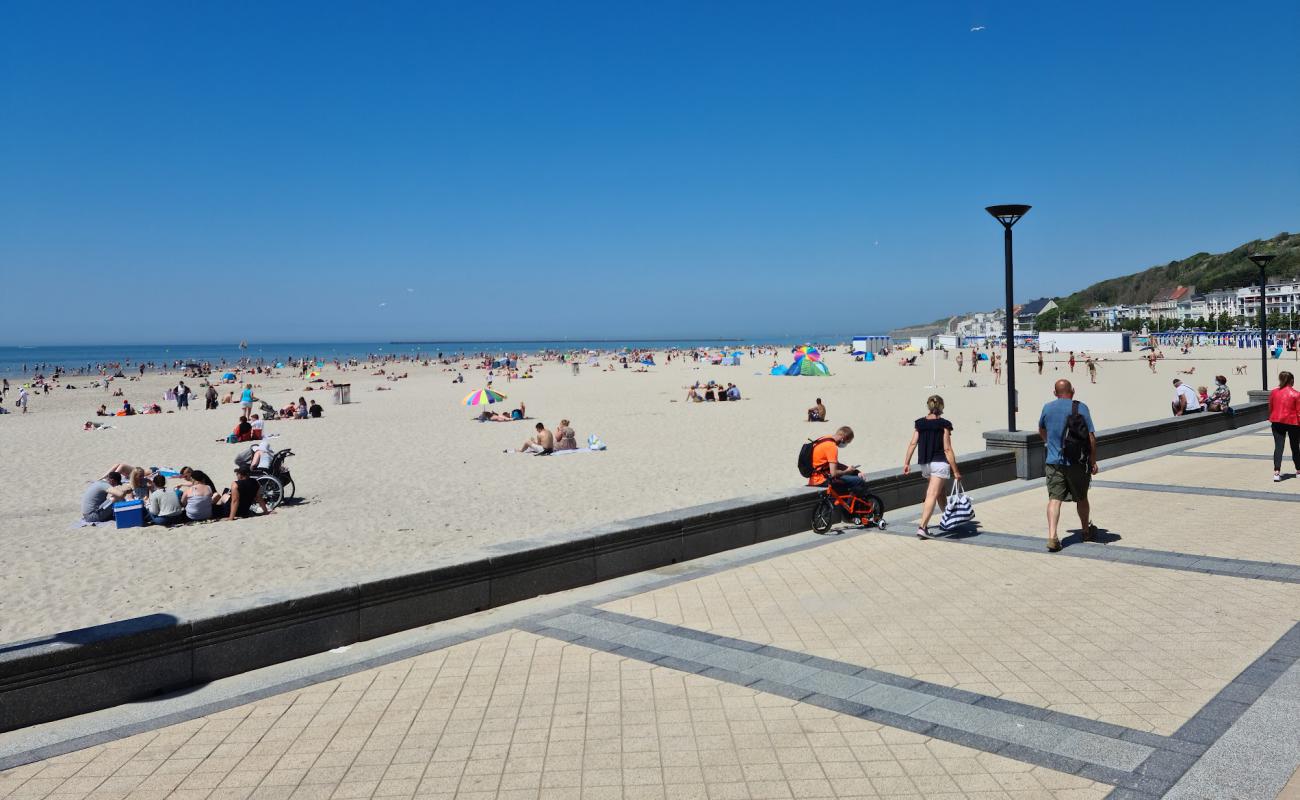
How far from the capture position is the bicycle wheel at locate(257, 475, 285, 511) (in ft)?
39.2

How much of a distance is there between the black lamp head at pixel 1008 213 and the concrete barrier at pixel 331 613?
526cm

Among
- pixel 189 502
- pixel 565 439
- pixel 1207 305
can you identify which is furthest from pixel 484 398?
pixel 1207 305

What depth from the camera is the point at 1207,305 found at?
6009 inches

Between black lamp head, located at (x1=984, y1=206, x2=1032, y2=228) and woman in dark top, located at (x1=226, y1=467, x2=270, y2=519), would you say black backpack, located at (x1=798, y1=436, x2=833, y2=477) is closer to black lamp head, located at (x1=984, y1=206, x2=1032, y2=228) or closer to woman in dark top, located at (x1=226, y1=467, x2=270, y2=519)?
black lamp head, located at (x1=984, y1=206, x2=1032, y2=228)

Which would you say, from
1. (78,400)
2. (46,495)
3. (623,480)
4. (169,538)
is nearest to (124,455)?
(46,495)

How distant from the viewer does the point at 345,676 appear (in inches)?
189

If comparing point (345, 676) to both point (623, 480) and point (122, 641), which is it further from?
point (623, 480)

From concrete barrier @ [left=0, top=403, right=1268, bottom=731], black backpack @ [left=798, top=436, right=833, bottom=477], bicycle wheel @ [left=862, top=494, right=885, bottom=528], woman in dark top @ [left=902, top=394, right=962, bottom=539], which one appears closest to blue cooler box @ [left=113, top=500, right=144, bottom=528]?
concrete barrier @ [left=0, top=403, right=1268, bottom=731]

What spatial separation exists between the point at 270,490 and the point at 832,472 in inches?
302

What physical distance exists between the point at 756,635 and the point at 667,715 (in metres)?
1.27

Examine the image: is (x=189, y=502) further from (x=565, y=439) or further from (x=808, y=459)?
(x=565, y=439)

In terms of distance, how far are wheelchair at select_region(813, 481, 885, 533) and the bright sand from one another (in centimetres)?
280

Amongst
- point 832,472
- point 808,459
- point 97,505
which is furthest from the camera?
point 97,505

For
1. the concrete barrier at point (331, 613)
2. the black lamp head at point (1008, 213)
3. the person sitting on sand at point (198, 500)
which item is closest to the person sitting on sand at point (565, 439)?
the person sitting on sand at point (198, 500)
